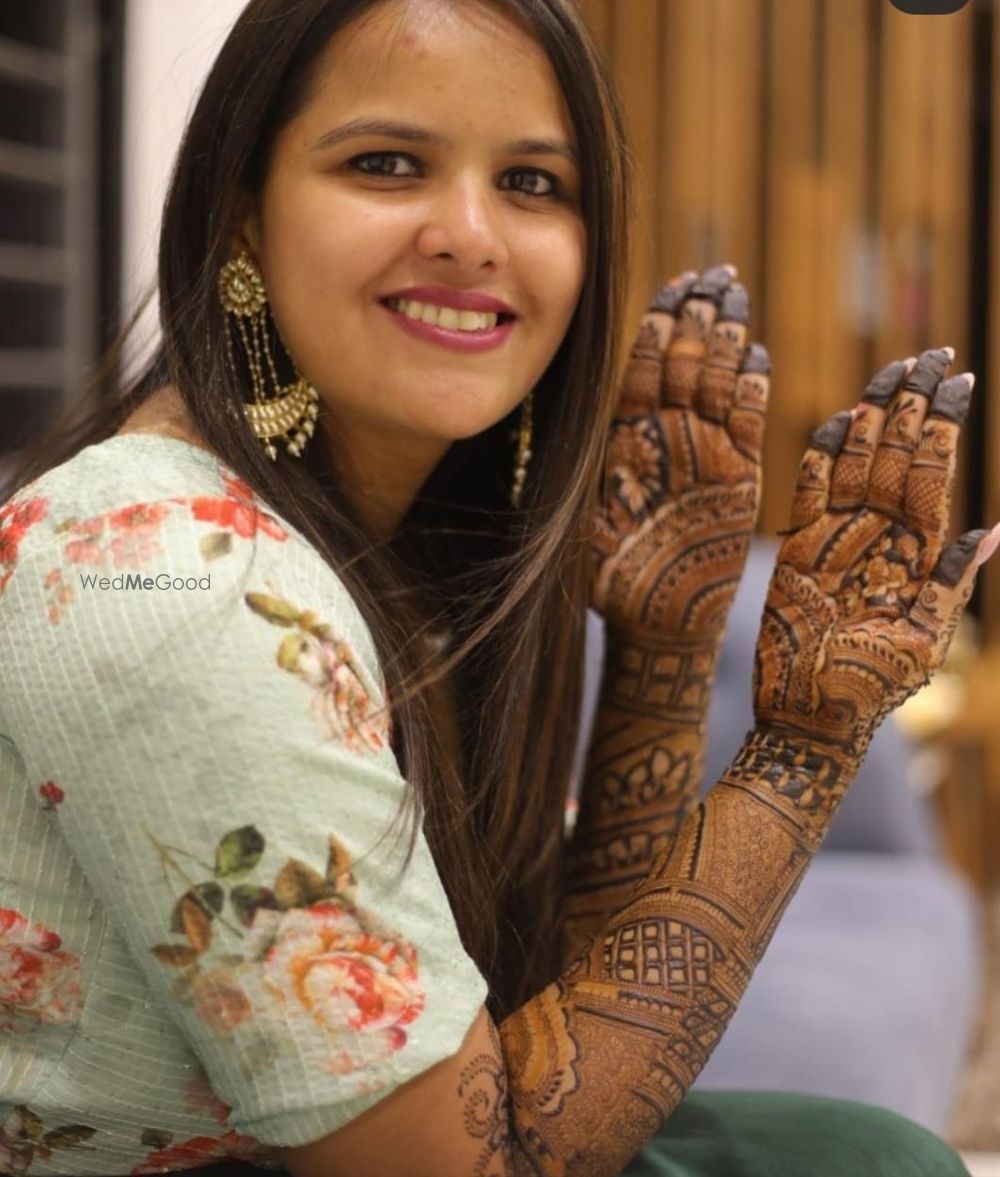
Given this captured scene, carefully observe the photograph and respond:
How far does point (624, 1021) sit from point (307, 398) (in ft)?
1.48

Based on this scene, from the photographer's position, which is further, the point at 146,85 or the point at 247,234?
the point at 146,85

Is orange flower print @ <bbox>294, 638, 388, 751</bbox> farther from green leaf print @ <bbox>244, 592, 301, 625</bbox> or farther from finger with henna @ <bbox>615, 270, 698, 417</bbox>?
finger with henna @ <bbox>615, 270, 698, 417</bbox>

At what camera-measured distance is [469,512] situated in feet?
4.50

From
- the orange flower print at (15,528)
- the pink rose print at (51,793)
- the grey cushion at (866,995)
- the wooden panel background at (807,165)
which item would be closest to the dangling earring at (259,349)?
the orange flower print at (15,528)

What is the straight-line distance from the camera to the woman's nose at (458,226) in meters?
1.09

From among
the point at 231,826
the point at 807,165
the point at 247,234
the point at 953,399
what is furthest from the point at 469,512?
the point at 807,165

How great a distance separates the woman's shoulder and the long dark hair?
60 millimetres

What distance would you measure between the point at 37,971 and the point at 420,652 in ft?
1.02

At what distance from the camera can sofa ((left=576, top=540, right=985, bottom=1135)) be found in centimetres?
189

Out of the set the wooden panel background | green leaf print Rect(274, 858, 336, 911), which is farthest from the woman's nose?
the wooden panel background

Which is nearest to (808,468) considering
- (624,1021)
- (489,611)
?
(489,611)

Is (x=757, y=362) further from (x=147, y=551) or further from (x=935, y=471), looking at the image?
(x=147, y=551)

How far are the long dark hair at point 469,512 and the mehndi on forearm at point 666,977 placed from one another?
0.13m

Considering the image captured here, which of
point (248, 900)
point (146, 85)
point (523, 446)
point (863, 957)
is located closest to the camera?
point (248, 900)
